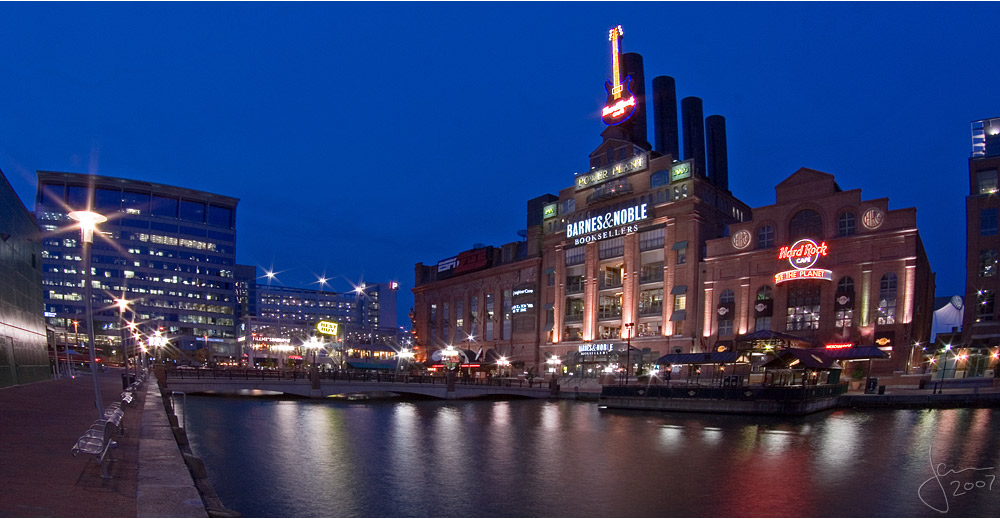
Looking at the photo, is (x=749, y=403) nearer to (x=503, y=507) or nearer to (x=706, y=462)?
(x=706, y=462)

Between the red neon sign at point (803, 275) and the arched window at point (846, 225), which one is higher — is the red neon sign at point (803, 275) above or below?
below

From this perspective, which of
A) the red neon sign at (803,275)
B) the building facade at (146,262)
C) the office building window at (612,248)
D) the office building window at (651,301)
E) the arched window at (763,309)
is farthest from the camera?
the building facade at (146,262)

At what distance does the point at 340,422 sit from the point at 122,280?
151m

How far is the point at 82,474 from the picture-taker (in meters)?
14.4

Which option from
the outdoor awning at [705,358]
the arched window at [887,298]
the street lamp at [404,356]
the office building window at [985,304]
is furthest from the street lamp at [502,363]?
the office building window at [985,304]

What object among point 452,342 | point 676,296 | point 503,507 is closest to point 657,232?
point 676,296

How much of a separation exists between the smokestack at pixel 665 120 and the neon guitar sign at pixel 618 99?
1382cm

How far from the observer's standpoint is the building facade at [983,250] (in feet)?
244

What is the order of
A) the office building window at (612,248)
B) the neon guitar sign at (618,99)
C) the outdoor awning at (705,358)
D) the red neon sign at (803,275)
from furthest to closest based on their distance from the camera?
the neon guitar sign at (618,99) → the office building window at (612,248) → the red neon sign at (803,275) → the outdoor awning at (705,358)

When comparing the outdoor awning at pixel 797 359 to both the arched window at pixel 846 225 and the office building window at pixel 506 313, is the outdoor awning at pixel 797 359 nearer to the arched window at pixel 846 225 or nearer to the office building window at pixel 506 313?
the arched window at pixel 846 225

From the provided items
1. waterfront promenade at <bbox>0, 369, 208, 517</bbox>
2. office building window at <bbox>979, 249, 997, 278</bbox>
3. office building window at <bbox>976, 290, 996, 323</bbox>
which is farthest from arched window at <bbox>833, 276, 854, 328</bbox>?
waterfront promenade at <bbox>0, 369, 208, 517</bbox>

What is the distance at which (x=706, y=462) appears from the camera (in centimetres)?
2697

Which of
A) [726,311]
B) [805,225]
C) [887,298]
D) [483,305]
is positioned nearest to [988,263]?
[887,298]
